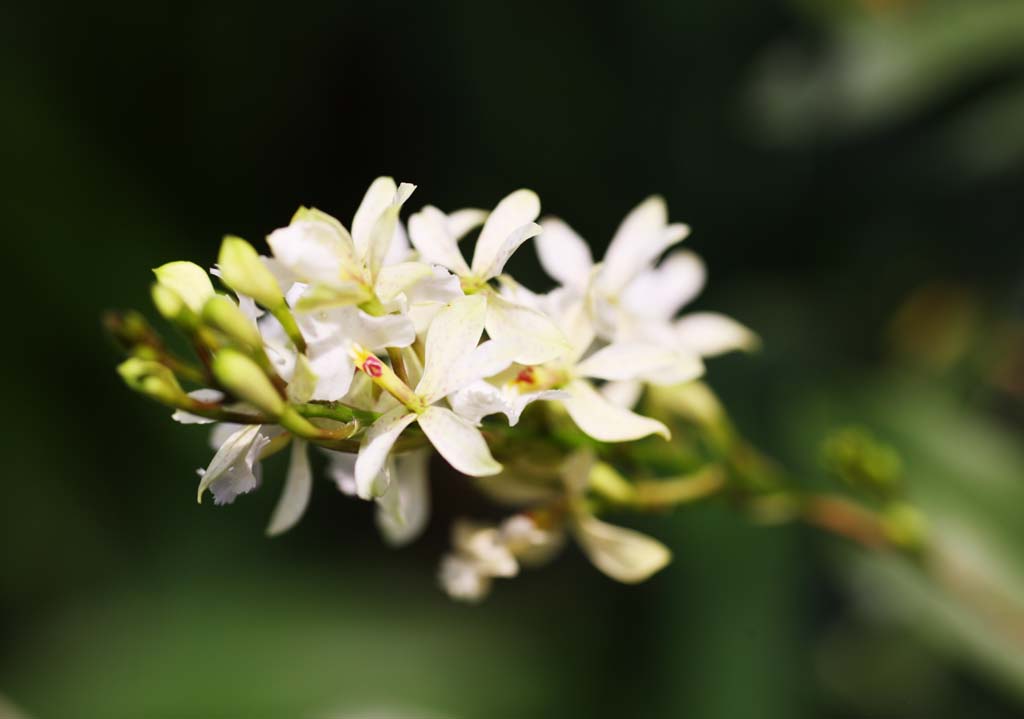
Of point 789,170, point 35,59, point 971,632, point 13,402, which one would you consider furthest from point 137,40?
point 971,632

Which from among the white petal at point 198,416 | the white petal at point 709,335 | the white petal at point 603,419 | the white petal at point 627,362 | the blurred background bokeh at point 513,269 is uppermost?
the blurred background bokeh at point 513,269

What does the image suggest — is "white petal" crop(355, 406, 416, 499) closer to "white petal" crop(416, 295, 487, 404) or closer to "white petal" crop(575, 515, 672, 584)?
"white petal" crop(416, 295, 487, 404)

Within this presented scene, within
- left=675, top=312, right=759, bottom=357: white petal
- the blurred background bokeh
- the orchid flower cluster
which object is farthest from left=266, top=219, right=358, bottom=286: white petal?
the blurred background bokeh

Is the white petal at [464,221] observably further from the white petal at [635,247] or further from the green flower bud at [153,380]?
the green flower bud at [153,380]

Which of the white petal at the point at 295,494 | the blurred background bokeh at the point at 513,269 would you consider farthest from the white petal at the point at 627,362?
the blurred background bokeh at the point at 513,269

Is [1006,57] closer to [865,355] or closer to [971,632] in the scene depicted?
[865,355]

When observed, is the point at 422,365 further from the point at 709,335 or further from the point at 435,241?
the point at 709,335
